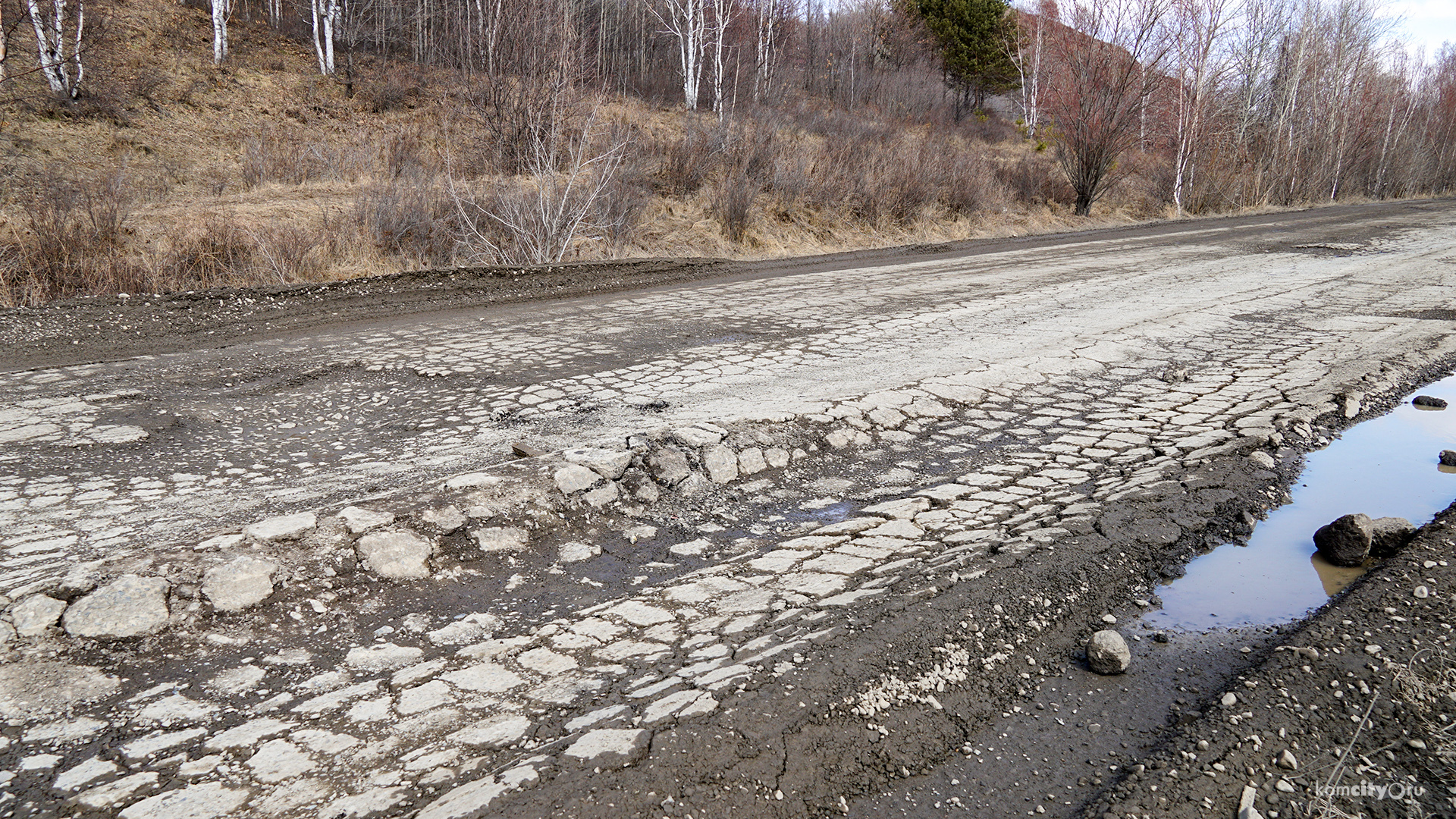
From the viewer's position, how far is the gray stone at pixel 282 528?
10.9 ft

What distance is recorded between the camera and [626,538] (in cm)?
375

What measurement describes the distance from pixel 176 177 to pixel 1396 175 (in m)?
45.6

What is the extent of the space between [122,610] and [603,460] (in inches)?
81.2

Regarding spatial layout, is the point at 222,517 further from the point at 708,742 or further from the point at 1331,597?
the point at 1331,597

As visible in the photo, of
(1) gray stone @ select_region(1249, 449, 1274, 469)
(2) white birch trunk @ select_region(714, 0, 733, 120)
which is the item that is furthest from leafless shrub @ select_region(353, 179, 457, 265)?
(2) white birch trunk @ select_region(714, 0, 733, 120)

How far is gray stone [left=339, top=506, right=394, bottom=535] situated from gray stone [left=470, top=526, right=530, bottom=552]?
37cm

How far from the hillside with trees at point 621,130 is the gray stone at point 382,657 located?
28.0ft

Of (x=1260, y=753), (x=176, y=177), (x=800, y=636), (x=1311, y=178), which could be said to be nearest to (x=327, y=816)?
(x=800, y=636)

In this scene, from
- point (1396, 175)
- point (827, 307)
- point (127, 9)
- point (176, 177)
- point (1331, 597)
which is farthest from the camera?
point (1396, 175)

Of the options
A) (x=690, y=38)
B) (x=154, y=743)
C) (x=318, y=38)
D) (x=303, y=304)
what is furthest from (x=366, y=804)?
(x=318, y=38)

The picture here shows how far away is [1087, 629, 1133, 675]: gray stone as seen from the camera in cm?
270

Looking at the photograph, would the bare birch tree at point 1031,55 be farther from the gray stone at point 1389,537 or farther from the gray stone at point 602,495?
the gray stone at point 602,495

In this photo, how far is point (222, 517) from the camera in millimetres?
3695

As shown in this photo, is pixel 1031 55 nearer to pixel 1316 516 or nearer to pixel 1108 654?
pixel 1316 516
